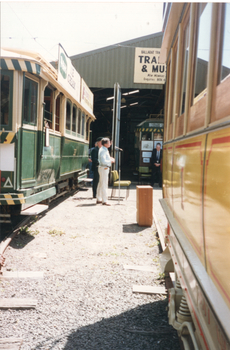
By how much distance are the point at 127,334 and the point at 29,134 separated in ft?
12.2

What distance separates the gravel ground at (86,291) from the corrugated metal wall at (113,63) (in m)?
11.0

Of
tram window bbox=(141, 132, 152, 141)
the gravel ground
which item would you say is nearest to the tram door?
the gravel ground

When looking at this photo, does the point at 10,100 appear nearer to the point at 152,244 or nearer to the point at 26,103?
the point at 26,103

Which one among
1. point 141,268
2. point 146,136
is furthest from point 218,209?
point 146,136

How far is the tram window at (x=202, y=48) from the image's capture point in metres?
1.64

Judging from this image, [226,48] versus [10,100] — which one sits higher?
[10,100]

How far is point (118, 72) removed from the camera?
1594 centimetres

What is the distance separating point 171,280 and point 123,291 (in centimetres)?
56

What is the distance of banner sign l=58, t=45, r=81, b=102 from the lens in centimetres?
680

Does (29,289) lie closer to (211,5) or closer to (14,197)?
(14,197)

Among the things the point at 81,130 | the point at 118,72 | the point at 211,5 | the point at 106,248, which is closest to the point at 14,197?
the point at 106,248

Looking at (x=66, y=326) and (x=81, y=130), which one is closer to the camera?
(x=66, y=326)

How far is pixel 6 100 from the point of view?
5.35 meters

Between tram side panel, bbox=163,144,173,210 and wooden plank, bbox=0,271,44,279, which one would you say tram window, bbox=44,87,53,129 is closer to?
wooden plank, bbox=0,271,44,279
